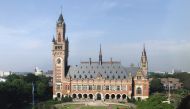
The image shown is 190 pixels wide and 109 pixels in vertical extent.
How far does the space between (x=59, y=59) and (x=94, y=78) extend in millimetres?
10381

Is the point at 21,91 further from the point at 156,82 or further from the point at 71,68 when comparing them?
the point at 156,82

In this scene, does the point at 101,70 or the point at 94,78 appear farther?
the point at 101,70

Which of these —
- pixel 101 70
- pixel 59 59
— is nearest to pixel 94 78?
pixel 101 70

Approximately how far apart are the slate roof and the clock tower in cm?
233

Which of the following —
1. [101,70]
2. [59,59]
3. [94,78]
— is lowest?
[94,78]

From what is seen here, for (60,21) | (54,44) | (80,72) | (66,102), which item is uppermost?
(60,21)

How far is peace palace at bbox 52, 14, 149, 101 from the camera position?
90.1 metres

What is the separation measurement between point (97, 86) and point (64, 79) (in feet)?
28.4

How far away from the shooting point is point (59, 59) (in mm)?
92875

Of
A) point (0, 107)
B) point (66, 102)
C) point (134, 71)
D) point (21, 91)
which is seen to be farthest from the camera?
point (134, 71)

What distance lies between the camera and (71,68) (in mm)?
93375

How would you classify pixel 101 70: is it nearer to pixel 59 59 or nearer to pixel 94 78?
pixel 94 78

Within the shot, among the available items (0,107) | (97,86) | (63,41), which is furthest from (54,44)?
(0,107)

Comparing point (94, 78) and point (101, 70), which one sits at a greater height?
point (101, 70)
